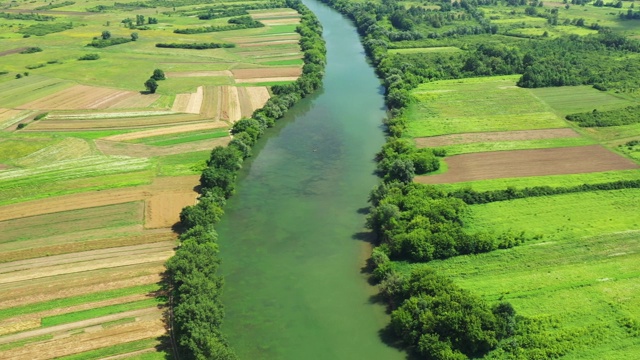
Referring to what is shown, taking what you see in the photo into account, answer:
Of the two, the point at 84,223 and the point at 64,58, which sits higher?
the point at 64,58

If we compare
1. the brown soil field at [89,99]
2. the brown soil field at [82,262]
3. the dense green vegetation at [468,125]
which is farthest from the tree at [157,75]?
the brown soil field at [82,262]

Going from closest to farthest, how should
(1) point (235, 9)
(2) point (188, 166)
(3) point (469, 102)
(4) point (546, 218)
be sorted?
(4) point (546, 218) → (2) point (188, 166) → (3) point (469, 102) → (1) point (235, 9)

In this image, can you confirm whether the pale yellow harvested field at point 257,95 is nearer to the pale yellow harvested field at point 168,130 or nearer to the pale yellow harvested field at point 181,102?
the pale yellow harvested field at point 168,130

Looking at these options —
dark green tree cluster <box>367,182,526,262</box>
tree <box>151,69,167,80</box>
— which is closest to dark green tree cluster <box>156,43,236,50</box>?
tree <box>151,69,167,80</box>

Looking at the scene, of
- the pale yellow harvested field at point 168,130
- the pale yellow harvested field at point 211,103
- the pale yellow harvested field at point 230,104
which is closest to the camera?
the pale yellow harvested field at point 168,130

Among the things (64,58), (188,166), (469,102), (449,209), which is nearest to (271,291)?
(449,209)

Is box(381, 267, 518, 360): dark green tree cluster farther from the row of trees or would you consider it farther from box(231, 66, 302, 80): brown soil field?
box(231, 66, 302, 80): brown soil field

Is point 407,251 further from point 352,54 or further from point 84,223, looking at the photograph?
point 352,54

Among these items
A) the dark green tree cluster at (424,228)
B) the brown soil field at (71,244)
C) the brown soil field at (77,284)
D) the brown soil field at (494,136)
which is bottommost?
the brown soil field at (77,284)
